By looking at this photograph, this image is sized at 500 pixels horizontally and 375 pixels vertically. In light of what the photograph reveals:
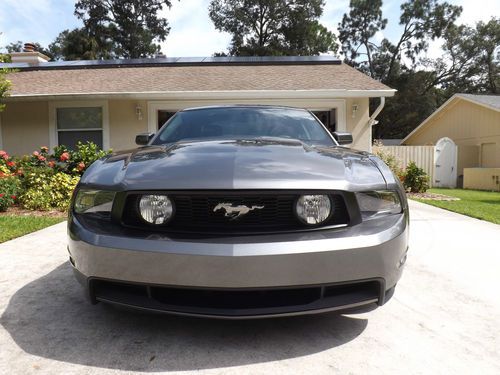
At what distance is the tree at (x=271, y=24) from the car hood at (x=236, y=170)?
28.8 m

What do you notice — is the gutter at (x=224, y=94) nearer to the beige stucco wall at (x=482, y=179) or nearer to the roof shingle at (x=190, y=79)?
the roof shingle at (x=190, y=79)

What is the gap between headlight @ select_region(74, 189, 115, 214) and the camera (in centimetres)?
180

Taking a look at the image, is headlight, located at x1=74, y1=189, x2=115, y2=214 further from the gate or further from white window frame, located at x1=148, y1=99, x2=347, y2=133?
the gate

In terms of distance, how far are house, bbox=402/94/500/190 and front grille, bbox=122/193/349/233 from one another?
15.2m

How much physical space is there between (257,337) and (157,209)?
2.70 ft

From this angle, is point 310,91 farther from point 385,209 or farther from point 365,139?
point 385,209

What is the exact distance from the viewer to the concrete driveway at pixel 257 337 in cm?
161

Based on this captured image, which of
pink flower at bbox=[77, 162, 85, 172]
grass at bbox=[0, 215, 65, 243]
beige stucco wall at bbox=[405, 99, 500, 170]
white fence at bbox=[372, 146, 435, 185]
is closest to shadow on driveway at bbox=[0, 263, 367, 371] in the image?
grass at bbox=[0, 215, 65, 243]

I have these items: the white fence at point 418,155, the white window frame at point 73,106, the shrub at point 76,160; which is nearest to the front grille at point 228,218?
the shrub at point 76,160

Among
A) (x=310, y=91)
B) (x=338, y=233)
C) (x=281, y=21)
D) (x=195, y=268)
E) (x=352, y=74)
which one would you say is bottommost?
(x=195, y=268)

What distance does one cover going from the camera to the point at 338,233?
165 cm

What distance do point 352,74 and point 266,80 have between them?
2685mm

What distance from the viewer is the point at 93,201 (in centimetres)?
185

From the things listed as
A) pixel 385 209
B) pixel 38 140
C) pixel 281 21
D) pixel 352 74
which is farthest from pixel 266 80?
pixel 281 21
